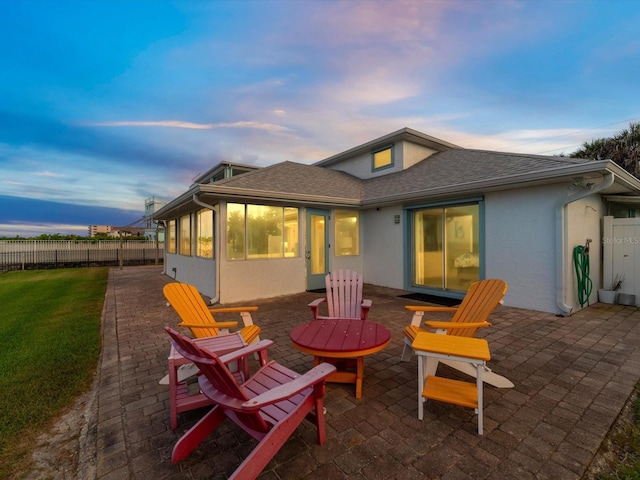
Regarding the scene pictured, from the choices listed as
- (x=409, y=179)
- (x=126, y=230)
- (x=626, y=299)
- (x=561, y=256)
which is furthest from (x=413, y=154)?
(x=126, y=230)

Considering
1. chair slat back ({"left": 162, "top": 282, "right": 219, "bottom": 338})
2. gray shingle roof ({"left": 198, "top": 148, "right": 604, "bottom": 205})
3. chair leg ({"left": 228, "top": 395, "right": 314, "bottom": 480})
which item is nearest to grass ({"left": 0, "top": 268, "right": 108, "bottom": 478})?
chair slat back ({"left": 162, "top": 282, "right": 219, "bottom": 338})

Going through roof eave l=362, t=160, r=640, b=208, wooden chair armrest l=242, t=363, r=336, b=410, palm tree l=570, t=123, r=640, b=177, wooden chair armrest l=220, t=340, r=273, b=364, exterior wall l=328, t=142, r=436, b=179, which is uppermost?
palm tree l=570, t=123, r=640, b=177

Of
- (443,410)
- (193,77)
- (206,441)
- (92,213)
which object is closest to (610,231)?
(443,410)

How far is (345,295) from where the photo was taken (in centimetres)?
429

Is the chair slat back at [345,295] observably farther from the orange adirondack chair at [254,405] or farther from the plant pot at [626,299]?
the plant pot at [626,299]

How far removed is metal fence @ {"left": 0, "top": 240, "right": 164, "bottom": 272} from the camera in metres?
16.8

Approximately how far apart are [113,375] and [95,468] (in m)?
1.73

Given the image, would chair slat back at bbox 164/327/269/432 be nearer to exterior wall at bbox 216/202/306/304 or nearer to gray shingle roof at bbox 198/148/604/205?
gray shingle roof at bbox 198/148/604/205

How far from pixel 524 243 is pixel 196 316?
660 centimetres

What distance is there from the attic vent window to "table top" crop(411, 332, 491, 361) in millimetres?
8821

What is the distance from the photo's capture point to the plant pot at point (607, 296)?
22.0 ft

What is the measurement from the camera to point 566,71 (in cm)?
997

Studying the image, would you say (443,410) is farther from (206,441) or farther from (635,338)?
(635,338)

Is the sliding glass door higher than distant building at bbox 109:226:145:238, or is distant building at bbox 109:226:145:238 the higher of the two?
distant building at bbox 109:226:145:238
